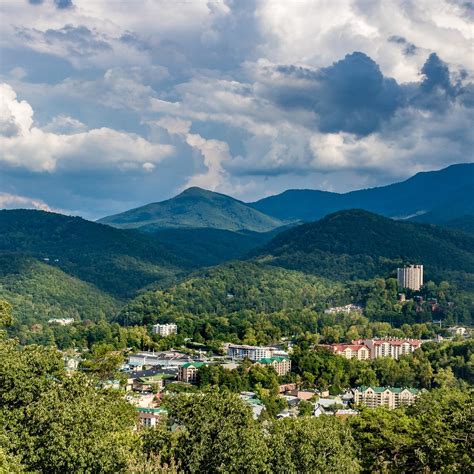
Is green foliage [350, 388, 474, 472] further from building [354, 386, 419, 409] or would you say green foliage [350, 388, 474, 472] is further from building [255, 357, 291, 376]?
building [255, 357, 291, 376]

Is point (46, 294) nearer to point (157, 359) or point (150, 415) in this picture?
point (157, 359)

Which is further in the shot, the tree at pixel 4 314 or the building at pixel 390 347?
the building at pixel 390 347

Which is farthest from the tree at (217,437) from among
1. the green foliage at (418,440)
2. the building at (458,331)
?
the building at (458,331)

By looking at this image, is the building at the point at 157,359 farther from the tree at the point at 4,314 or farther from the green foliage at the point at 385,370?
the tree at the point at 4,314

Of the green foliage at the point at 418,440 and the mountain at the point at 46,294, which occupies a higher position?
the mountain at the point at 46,294

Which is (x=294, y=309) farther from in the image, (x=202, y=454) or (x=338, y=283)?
(x=202, y=454)

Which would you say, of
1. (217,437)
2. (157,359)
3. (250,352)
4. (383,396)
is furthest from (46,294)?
(217,437)
